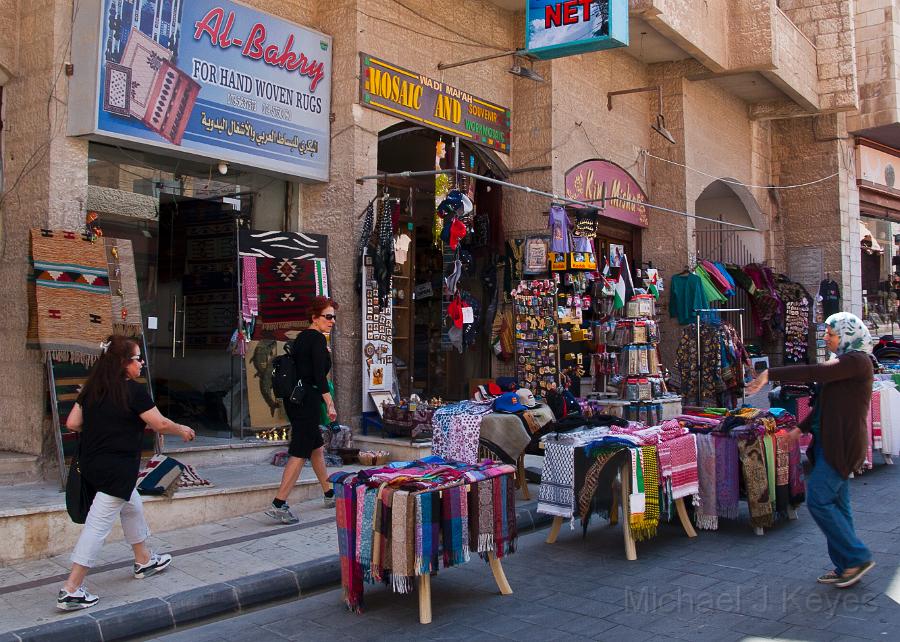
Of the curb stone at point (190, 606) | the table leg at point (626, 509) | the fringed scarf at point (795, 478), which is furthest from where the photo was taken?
the fringed scarf at point (795, 478)

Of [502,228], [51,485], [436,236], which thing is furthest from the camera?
[502,228]

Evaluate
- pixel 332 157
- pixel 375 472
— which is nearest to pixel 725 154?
pixel 332 157

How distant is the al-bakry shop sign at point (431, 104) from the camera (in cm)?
973

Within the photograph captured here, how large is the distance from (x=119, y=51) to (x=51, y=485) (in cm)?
382

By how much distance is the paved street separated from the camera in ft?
15.1

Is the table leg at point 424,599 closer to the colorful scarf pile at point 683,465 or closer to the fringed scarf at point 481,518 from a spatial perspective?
the fringed scarf at point 481,518

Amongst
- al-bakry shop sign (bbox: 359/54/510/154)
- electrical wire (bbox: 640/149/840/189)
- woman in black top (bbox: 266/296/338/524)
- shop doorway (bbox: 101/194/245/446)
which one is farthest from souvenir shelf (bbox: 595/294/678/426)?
shop doorway (bbox: 101/194/245/446)

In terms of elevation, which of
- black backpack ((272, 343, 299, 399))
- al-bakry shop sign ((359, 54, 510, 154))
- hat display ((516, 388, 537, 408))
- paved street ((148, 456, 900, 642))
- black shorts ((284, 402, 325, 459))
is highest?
al-bakry shop sign ((359, 54, 510, 154))

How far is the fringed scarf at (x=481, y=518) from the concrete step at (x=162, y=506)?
277 centimetres

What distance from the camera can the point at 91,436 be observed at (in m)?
5.04

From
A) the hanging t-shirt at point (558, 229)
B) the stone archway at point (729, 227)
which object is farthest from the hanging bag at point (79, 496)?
the stone archway at point (729, 227)

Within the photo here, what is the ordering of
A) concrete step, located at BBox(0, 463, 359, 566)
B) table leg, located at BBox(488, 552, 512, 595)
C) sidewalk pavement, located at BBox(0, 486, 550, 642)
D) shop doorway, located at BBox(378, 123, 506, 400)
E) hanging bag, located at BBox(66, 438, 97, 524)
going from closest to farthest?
sidewalk pavement, located at BBox(0, 486, 550, 642) → hanging bag, located at BBox(66, 438, 97, 524) → table leg, located at BBox(488, 552, 512, 595) → concrete step, located at BBox(0, 463, 359, 566) → shop doorway, located at BBox(378, 123, 506, 400)

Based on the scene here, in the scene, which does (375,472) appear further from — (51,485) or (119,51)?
(119,51)

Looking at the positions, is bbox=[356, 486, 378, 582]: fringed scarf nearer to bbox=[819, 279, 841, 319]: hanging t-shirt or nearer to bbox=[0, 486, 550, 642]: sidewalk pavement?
bbox=[0, 486, 550, 642]: sidewalk pavement
